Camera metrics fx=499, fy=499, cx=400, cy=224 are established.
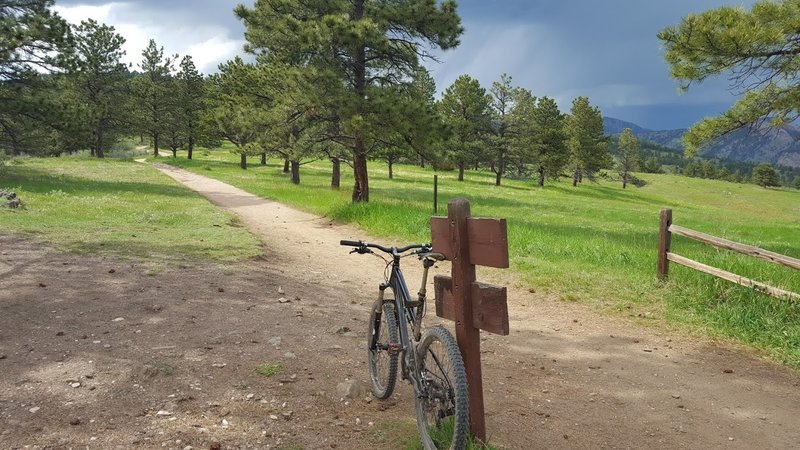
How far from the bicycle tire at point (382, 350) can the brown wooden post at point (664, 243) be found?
6867 millimetres

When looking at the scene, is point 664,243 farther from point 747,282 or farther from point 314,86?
point 314,86

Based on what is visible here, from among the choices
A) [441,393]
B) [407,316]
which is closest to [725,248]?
[407,316]

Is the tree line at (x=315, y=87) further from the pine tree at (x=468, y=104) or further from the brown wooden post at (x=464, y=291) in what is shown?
the pine tree at (x=468, y=104)

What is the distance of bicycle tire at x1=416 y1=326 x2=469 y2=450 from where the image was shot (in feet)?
10.2

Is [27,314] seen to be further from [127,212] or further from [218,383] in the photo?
[127,212]

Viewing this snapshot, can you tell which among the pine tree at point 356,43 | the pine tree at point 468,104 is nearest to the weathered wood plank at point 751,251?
the pine tree at point 356,43

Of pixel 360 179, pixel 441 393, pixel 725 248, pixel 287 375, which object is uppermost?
pixel 360 179

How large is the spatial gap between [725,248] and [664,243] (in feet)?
4.39

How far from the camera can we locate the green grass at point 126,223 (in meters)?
10.8

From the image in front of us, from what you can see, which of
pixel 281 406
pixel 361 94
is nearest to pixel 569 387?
pixel 281 406

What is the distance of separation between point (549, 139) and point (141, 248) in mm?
49617

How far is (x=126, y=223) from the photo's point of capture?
46.3 ft

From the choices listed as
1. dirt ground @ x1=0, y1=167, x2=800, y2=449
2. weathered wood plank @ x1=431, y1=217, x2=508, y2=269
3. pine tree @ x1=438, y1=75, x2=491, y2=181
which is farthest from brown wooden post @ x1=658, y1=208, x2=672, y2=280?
pine tree @ x1=438, y1=75, x2=491, y2=181

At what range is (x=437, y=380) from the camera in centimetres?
349
